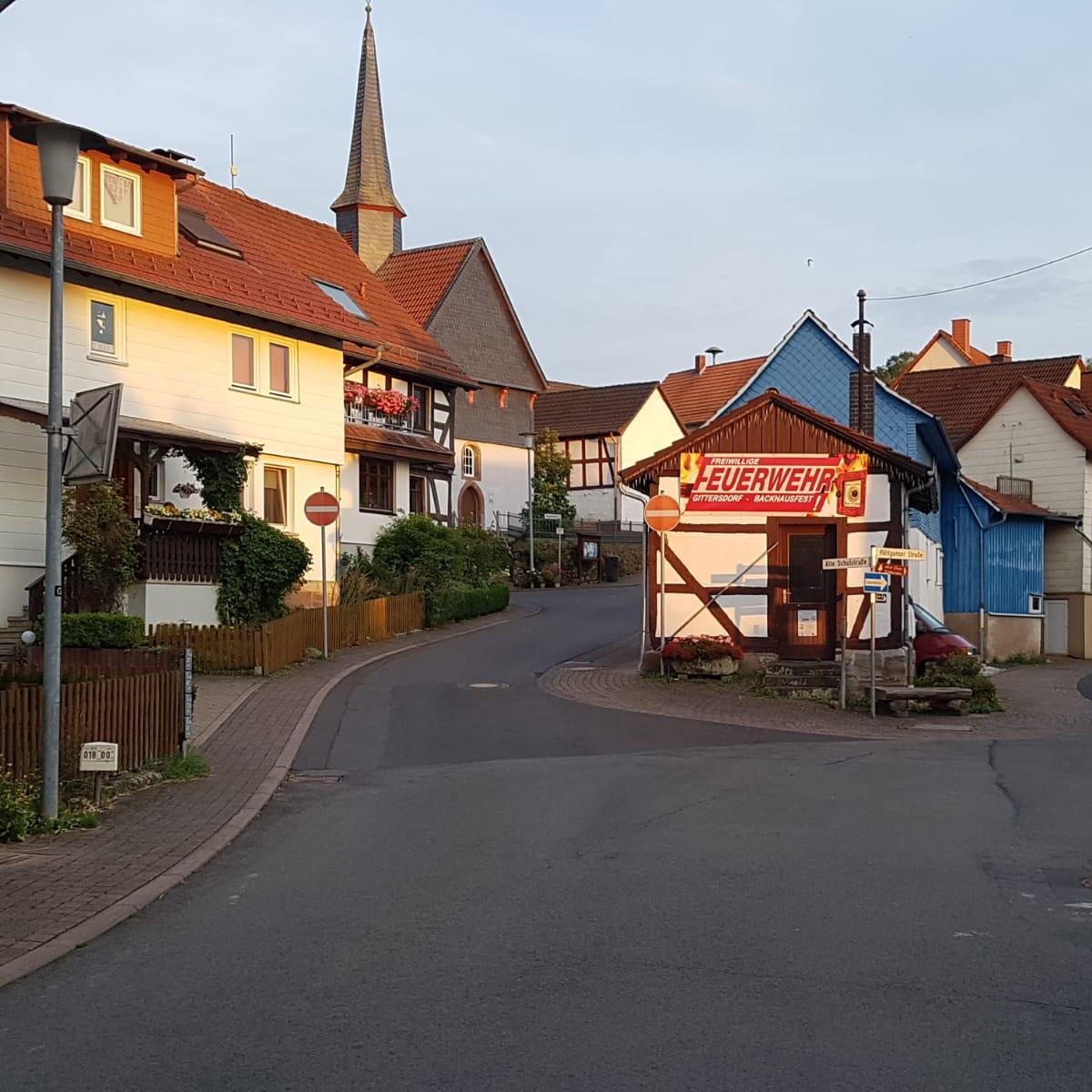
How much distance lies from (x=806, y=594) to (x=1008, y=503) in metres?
20.5

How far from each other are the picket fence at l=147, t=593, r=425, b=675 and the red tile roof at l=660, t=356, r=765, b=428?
43596 millimetres

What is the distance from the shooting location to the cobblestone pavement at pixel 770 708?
60.8 ft

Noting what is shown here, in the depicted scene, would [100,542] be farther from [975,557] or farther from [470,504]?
[470,504]

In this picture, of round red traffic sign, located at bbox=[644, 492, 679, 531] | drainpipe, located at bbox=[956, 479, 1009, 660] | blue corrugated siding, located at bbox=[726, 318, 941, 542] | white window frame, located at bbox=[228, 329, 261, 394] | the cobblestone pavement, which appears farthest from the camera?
drainpipe, located at bbox=[956, 479, 1009, 660]

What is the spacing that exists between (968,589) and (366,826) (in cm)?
3199

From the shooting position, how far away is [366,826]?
35.5 feet

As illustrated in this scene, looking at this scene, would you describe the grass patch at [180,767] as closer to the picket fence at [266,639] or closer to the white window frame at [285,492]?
the picket fence at [266,639]

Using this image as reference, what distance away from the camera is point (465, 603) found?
32.9 m

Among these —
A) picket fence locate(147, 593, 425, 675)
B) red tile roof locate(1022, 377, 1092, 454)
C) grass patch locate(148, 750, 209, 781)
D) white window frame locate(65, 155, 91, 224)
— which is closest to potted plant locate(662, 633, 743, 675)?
picket fence locate(147, 593, 425, 675)

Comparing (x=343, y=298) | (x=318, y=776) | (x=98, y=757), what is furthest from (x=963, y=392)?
(x=98, y=757)

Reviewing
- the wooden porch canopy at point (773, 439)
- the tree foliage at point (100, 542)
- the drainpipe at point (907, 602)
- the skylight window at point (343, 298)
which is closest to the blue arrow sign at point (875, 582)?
the drainpipe at point (907, 602)

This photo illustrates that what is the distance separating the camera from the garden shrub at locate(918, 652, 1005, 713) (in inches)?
842

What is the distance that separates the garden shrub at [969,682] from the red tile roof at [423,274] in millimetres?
31399

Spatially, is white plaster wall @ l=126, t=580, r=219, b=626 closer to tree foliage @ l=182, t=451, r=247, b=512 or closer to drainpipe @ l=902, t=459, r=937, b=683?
tree foliage @ l=182, t=451, r=247, b=512
